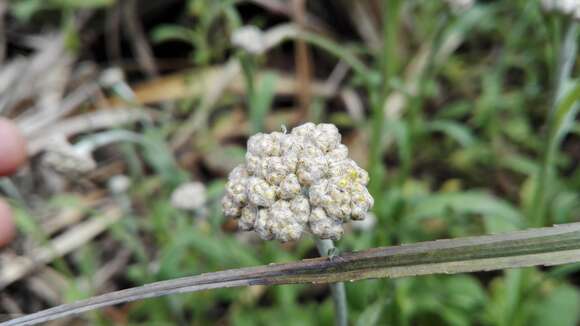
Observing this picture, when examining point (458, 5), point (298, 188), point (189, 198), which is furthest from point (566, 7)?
point (189, 198)

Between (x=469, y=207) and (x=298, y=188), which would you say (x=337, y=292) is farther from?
(x=469, y=207)

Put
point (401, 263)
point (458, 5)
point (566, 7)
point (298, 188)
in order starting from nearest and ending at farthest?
point (401, 263)
point (298, 188)
point (566, 7)
point (458, 5)

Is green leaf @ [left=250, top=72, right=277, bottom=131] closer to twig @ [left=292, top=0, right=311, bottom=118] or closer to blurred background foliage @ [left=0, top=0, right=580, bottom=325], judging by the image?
blurred background foliage @ [left=0, top=0, right=580, bottom=325]

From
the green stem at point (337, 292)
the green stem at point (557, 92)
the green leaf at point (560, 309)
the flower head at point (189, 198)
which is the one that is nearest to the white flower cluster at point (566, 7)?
the green stem at point (557, 92)

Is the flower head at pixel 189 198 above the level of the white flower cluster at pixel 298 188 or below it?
above

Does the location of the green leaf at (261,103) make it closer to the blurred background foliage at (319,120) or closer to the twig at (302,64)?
the blurred background foliage at (319,120)

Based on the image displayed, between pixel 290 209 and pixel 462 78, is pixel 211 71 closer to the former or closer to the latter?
pixel 462 78

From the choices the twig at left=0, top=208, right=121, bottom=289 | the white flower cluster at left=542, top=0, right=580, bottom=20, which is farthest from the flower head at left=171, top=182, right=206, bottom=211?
the white flower cluster at left=542, top=0, right=580, bottom=20
